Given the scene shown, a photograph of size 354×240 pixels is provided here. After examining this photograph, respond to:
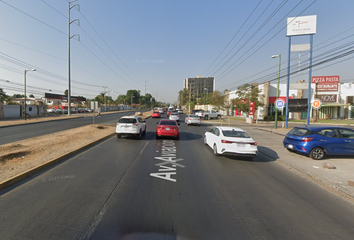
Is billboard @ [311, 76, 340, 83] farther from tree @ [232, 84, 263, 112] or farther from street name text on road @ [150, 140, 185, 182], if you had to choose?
street name text on road @ [150, 140, 185, 182]

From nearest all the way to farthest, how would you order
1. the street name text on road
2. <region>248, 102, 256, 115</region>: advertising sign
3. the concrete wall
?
the street name text on road, <region>248, 102, 256, 115</region>: advertising sign, the concrete wall

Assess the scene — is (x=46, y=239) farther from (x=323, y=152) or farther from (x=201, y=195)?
(x=323, y=152)

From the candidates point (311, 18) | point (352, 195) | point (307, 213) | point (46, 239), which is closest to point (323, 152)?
point (352, 195)

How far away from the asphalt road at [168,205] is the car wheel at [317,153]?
2965 millimetres

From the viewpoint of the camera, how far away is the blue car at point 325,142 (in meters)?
8.32

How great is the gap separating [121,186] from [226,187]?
2.93 meters

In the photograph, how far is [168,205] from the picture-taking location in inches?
161

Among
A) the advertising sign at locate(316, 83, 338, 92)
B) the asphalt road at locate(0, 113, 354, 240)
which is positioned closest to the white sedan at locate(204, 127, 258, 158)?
the asphalt road at locate(0, 113, 354, 240)

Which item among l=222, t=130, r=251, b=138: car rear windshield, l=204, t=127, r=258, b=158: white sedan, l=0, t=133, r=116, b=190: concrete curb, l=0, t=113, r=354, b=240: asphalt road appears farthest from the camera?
l=222, t=130, r=251, b=138: car rear windshield

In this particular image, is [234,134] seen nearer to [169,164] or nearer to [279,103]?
[169,164]

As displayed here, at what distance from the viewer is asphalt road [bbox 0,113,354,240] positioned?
3.22 meters

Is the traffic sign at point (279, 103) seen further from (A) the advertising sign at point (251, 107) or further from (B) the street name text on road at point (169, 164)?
(B) the street name text on road at point (169, 164)

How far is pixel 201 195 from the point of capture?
183 inches

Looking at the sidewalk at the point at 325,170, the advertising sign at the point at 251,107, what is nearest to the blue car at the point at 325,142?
the sidewalk at the point at 325,170
